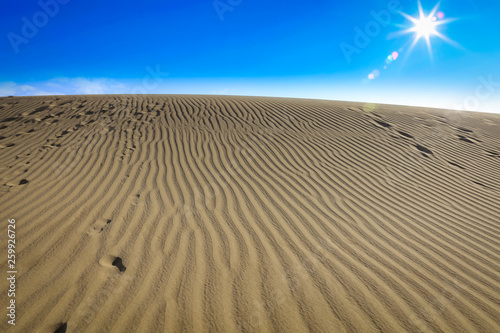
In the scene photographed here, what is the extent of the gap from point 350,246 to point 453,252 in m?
1.11

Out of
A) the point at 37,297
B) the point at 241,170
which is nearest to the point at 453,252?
the point at 241,170

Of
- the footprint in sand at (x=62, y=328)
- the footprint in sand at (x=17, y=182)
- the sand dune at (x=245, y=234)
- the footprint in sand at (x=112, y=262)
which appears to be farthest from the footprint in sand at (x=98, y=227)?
the footprint in sand at (x=17, y=182)

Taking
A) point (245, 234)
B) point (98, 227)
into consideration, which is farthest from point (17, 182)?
point (245, 234)

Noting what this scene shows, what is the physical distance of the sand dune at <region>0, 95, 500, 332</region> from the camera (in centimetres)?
157

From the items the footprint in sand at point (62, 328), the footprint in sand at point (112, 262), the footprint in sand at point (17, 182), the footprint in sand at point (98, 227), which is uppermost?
the footprint in sand at point (17, 182)

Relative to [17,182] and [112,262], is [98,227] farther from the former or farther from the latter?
[17,182]

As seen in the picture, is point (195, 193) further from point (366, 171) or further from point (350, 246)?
point (366, 171)

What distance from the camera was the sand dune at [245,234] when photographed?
1.57m

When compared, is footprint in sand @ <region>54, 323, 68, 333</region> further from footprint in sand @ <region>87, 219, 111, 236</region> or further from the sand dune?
footprint in sand @ <region>87, 219, 111, 236</region>

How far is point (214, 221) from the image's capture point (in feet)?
8.39

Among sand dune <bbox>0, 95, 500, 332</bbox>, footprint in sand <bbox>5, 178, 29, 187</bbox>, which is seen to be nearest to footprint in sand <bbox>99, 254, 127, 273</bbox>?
sand dune <bbox>0, 95, 500, 332</bbox>

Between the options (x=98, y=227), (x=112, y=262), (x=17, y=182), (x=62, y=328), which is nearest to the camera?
(x=62, y=328)

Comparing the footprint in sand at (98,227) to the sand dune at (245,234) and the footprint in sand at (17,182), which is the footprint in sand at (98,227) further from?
the footprint in sand at (17,182)

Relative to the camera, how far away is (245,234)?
7.76 ft
